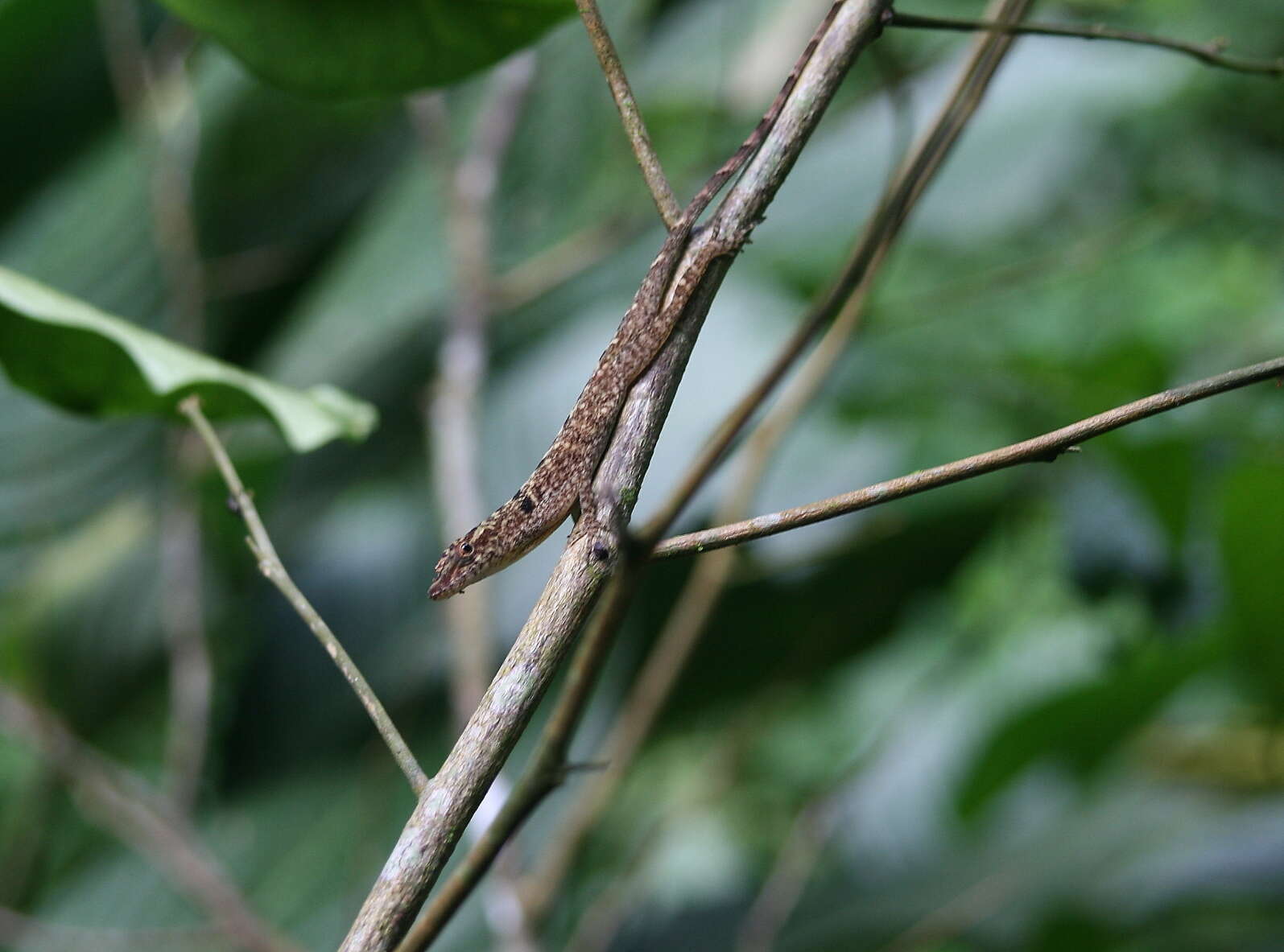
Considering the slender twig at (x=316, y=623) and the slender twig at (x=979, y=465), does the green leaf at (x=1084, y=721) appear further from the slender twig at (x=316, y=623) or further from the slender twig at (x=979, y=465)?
the slender twig at (x=316, y=623)

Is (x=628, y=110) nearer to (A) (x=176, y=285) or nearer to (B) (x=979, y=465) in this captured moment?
(B) (x=979, y=465)

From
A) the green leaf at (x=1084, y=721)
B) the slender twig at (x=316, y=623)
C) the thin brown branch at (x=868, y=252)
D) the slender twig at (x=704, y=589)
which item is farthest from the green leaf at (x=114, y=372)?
the green leaf at (x=1084, y=721)

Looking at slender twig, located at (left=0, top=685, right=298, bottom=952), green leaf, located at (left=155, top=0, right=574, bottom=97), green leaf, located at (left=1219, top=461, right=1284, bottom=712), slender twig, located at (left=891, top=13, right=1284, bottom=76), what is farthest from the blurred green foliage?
green leaf, located at (left=155, top=0, right=574, bottom=97)

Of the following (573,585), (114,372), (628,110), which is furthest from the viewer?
(114,372)

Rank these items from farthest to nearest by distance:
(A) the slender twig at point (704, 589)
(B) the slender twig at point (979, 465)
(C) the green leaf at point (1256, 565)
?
(C) the green leaf at point (1256, 565)
(A) the slender twig at point (704, 589)
(B) the slender twig at point (979, 465)

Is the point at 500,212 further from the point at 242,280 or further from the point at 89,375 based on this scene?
the point at 89,375

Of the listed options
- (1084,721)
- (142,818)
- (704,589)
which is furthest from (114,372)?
(1084,721)
